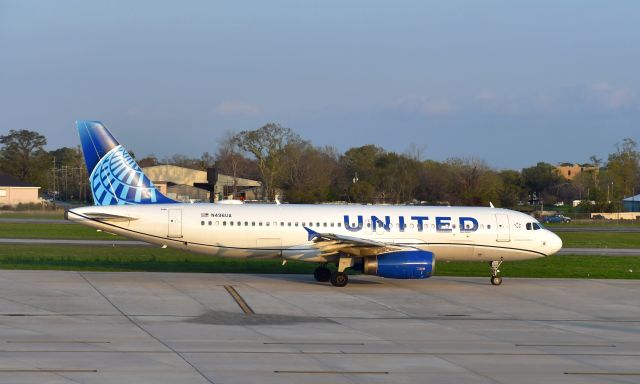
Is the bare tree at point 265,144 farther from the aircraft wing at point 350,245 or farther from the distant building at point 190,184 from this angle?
the aircraft wing at point 350,245

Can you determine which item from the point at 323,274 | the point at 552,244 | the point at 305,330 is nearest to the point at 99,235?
the point at 323,274

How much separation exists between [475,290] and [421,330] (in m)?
8.89

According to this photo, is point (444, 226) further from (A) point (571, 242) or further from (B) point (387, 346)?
(A) point (571, 242)

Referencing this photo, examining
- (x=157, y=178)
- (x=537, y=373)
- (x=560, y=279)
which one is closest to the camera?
(x=537, y=373)

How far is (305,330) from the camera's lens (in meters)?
20.0

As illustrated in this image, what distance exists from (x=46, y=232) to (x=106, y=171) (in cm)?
→ 2754

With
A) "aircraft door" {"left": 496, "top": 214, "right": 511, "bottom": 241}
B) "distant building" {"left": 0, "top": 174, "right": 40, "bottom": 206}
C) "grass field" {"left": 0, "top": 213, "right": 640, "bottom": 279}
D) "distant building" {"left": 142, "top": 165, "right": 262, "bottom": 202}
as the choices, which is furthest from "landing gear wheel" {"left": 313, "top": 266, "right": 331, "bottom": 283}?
"distant building" {"left": 0, "top": 174, "right": 40, "bottom": 206}

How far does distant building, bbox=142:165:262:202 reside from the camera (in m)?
78.3

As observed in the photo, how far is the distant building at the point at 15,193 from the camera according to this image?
94.5 metres

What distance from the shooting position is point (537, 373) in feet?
52.0

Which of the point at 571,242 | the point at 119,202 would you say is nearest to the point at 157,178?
the point at 571,242

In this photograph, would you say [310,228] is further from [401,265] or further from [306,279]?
[401,265]

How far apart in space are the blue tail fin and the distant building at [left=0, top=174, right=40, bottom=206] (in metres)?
69.6

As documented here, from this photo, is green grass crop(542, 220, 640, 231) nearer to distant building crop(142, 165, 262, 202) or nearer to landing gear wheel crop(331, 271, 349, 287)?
distant building crop(142, 165, 262, 202)
